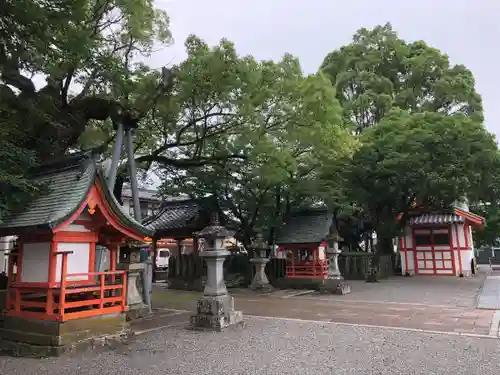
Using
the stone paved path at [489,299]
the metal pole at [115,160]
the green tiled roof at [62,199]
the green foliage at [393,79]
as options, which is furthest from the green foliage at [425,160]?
the green tiled roof at [62,199]

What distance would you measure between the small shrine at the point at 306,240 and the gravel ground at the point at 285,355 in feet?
32.8

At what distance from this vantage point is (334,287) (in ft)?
59.1

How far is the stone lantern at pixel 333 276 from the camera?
1792cm

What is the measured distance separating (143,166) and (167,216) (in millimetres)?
6303

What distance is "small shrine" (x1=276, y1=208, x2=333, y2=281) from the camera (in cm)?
1980

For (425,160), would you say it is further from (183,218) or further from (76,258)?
(76,258)

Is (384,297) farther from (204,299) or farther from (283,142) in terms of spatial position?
(204,299)

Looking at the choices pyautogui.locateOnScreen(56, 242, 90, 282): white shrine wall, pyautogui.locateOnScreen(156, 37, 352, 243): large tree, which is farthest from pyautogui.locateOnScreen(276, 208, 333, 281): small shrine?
pyautogui.locateOnScreen(56, 242, 90, 282): white shrine wall

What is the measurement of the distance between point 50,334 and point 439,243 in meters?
25.4

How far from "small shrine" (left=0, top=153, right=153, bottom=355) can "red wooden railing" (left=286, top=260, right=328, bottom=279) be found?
12.2 meters

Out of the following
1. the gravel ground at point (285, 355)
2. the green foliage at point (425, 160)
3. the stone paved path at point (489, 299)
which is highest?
the green foliage at point (425, 160)

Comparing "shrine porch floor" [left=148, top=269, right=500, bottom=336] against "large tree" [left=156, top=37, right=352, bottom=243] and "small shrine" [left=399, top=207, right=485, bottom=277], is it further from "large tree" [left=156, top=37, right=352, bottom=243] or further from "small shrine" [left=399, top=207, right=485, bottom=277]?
"small shrine" [left=399, top=207, right=485, bottom=277]

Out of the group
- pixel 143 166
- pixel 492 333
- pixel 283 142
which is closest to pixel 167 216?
pixel 143 166

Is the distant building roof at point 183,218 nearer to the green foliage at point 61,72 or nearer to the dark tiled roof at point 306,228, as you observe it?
the dark tiled roof at point 306,228
